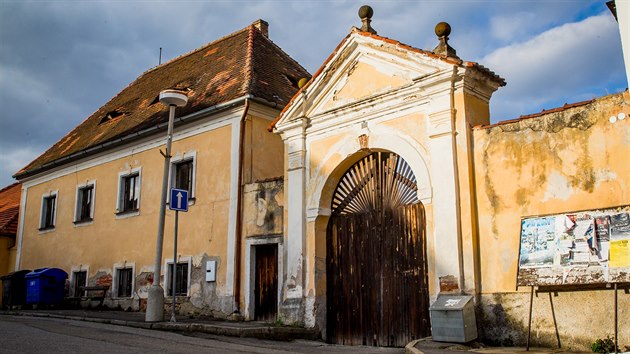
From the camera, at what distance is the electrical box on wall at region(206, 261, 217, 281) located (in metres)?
14.2

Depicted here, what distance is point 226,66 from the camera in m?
17.8

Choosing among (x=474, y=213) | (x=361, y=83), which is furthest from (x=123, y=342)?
(x=361, y=83)

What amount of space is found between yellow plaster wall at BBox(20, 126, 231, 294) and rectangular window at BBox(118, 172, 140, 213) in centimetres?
27

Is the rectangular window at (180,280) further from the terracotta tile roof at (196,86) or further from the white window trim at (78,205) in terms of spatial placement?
the white window trim at (78,205)

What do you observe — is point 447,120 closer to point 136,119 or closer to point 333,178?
point 333,178

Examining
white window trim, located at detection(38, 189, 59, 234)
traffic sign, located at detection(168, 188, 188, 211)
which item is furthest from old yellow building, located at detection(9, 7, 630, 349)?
white window trim, located at detection(38, 189, 59, 234)

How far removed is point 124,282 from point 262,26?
9497mm

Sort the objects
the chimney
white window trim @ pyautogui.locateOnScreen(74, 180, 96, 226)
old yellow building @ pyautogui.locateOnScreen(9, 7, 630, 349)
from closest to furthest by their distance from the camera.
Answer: old yellow building @ pyautogui.locateOnScreen(9, 7, 630, 349), white window trim @ pyautogui.locateOnScreen(74, 180, 96, 226), the chimney

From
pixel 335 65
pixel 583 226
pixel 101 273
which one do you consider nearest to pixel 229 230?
pixel 335 65

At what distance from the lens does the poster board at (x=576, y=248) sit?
7.62 m

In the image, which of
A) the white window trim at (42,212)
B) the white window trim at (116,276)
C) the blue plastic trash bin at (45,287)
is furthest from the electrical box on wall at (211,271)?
the white window trim at (42,212)

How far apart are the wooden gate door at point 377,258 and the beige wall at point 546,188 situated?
1380 millimetres

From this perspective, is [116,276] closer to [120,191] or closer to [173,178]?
[120,191]

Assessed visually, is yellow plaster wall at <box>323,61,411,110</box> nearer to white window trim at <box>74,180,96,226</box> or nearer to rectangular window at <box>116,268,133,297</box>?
rectangular window at <box>116,268,133,297</box>
